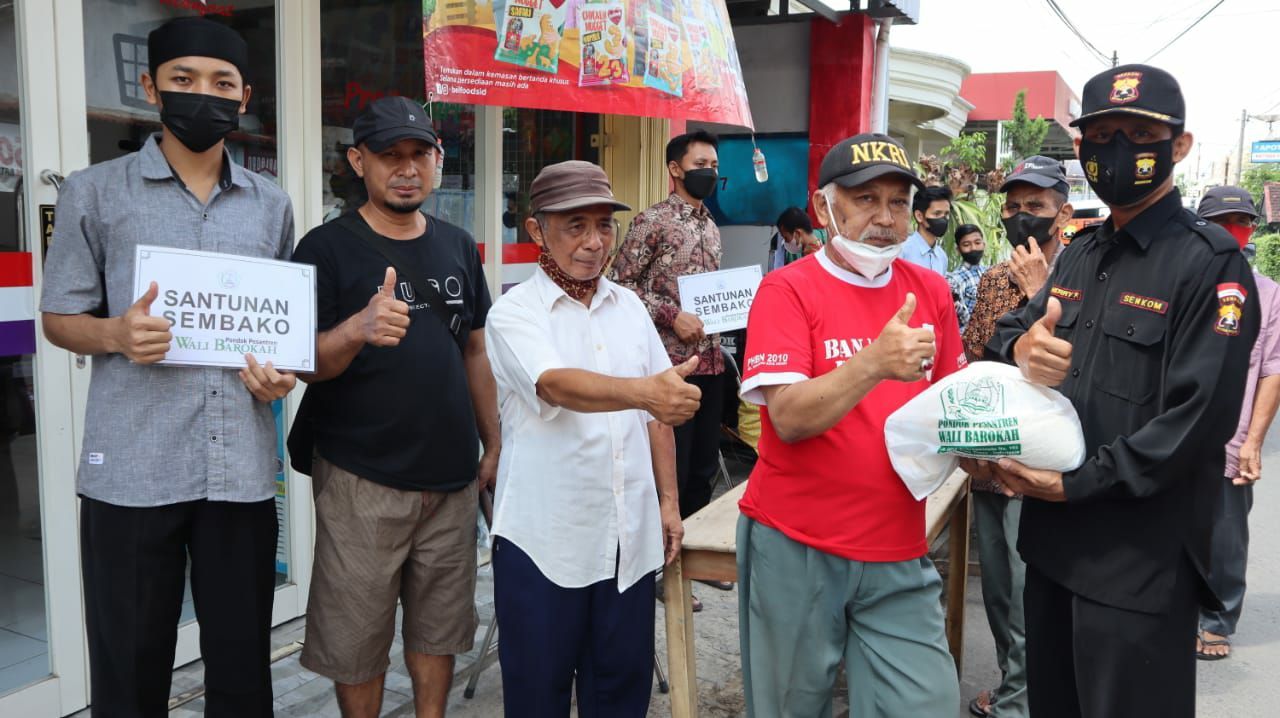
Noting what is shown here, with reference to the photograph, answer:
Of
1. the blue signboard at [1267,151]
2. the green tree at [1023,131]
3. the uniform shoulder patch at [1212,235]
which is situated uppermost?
the blue signboard at [1267,151]

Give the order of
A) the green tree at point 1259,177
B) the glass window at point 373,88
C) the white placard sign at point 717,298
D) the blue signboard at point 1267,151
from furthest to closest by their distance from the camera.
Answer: the blue signboard at point 1267,151 < the green tree at point 1259,177 < the white placard sign at point 717,298 < the glass window at point 373,88

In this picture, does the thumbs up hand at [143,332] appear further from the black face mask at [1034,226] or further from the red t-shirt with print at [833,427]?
the black face mask at [1034,226]

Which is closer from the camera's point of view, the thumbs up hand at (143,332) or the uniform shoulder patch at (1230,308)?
the uniform shoulder patch at (1230,308)

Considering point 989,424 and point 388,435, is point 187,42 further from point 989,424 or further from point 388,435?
point 989,424

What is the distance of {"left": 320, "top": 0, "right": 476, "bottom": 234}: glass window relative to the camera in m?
4.82

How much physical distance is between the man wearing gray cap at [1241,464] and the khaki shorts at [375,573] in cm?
372

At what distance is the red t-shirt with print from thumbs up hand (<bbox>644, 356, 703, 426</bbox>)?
166 mm

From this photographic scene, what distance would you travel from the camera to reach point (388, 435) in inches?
117

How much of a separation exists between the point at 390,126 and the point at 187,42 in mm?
593

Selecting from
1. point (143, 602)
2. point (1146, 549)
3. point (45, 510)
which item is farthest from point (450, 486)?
point (1146, 549)

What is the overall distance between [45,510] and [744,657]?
259 cm

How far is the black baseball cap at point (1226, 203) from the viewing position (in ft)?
17.1

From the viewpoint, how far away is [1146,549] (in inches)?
92.6

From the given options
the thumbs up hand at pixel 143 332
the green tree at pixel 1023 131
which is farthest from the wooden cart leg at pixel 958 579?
the green tree at pixel 1023 131
